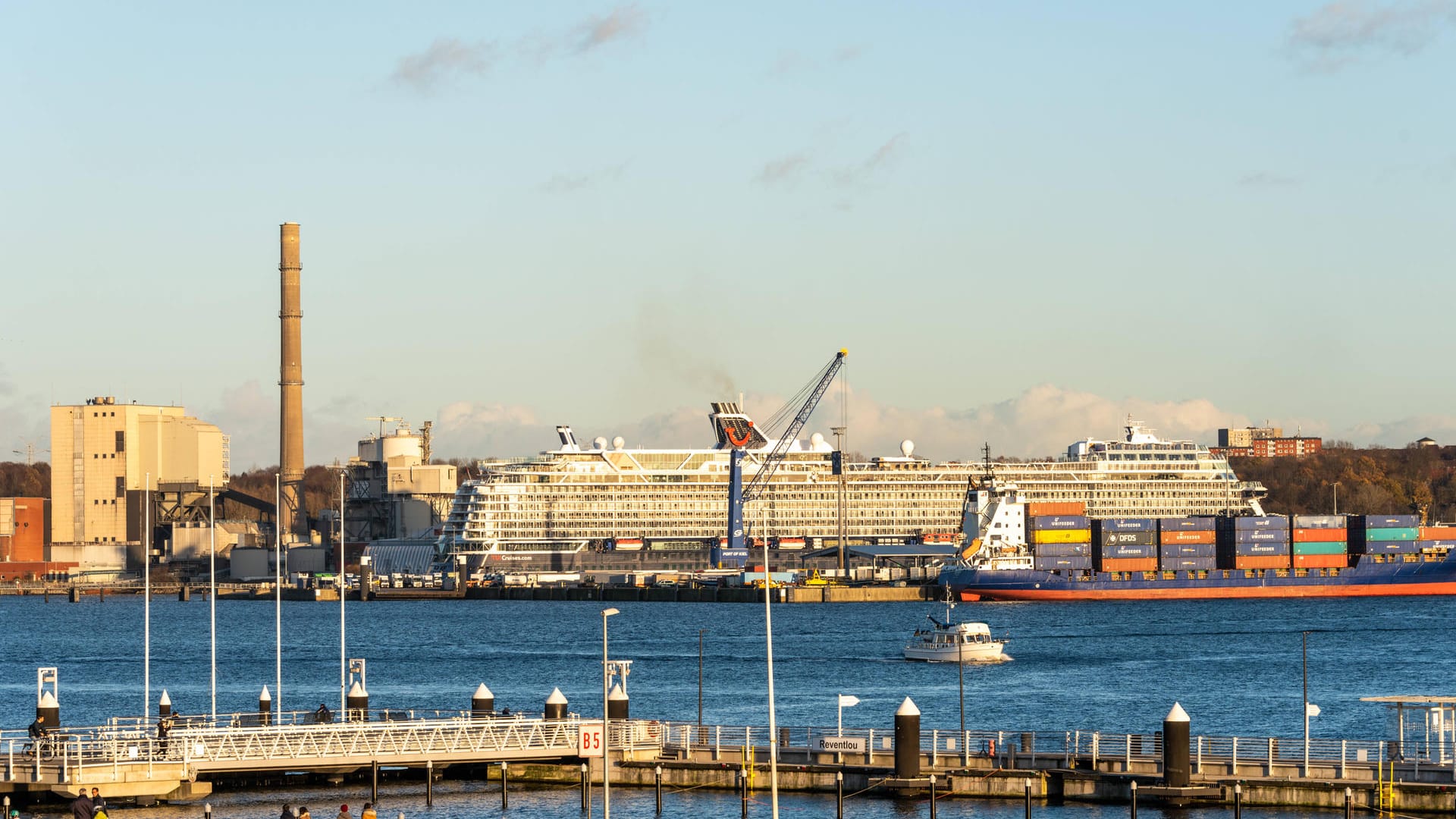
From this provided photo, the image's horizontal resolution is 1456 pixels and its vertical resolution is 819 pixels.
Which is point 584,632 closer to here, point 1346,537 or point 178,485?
point 1346,537

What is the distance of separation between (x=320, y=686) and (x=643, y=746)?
99.9ft

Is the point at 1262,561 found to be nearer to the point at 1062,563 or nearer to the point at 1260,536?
the point at 1260,536

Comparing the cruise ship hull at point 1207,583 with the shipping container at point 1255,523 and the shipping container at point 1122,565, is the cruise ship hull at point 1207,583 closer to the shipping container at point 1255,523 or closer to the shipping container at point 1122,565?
the shipping container at point 1122,565

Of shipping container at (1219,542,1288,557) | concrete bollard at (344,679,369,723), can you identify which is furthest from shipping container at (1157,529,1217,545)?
concrete bollard at (344,679,369,723)

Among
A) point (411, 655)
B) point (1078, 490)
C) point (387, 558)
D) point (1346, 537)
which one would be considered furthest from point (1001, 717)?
point (387, 558)

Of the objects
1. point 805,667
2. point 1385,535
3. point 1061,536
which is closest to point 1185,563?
point 1061,536

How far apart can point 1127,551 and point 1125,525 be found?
153 centimetres

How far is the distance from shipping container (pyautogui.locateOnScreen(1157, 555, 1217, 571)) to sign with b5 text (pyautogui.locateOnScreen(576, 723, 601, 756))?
87.7 metres

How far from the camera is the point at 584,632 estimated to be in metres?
102

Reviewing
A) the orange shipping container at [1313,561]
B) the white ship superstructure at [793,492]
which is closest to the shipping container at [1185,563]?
the orange shipping container at [1313,561]

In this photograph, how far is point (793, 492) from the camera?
500 feet

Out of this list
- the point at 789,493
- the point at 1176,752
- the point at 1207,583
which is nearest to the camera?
the point at 1176,752

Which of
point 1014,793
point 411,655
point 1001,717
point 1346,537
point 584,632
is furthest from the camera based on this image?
point 1346,537

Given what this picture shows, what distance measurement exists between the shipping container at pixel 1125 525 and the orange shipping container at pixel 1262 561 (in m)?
5.21
